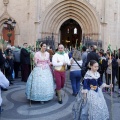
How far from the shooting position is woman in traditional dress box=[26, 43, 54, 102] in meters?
6.98

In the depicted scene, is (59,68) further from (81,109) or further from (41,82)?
(81,109)

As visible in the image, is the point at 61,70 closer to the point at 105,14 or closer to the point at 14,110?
the point at 14,110

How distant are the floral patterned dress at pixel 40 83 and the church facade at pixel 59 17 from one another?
49.1 ft

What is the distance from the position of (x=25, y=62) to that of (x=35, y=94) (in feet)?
14.1

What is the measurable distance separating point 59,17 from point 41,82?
54.4ft

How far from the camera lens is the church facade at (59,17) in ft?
72.6

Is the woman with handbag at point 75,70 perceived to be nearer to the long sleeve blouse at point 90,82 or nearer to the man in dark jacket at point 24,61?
the long sleeve blouse at point 90,82

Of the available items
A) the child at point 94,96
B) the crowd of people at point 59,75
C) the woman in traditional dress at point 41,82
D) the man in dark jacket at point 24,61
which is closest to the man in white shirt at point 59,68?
the crowd of people at point 59,75

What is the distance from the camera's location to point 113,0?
2297 centimetres

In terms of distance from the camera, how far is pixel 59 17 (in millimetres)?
22844

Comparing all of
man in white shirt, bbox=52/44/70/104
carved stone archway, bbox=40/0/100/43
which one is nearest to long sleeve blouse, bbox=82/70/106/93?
man in white shirt, bbox=52/44/70/104

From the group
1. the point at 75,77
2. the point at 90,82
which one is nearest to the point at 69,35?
the point at 75,77

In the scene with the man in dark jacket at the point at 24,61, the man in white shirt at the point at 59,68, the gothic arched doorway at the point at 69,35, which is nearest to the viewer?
the man in white shirt at the point at 59,68

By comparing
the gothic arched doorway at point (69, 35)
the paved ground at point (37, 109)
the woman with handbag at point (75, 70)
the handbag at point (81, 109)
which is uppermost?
the gothic arched doorway at point (69, 35)
